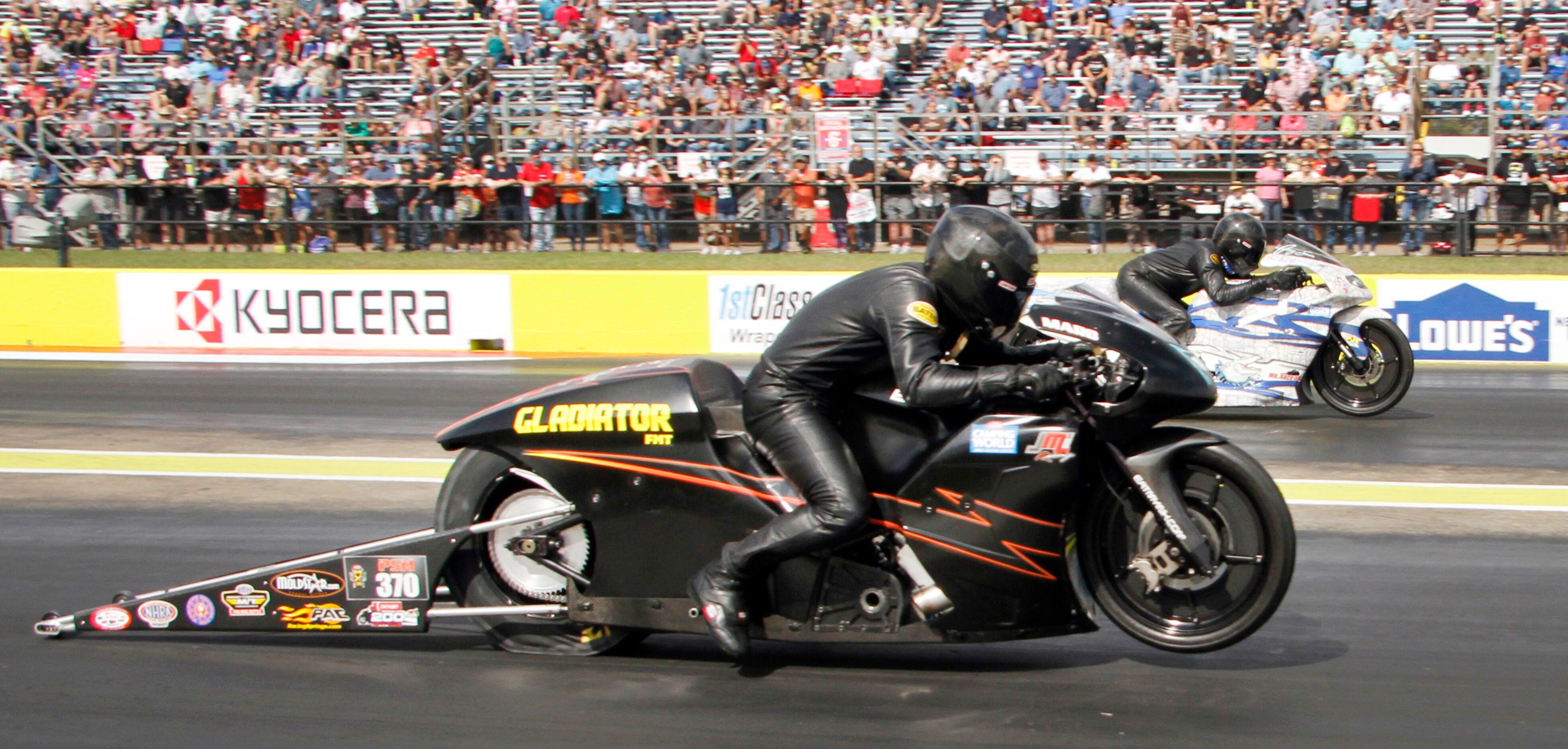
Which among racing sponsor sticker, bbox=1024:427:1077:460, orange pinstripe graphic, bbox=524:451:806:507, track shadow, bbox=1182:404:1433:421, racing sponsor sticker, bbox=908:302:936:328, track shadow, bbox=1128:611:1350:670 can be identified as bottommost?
track shadow, bbox=1182:404:1433:421

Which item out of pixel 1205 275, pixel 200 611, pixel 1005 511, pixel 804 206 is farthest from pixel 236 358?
pixel 1005 511

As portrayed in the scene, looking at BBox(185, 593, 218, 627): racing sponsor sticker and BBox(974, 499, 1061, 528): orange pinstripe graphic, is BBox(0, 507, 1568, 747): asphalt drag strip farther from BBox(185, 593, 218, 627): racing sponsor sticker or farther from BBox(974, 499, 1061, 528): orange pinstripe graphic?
BBox(974, 499, 1061, 528): orange pinstripe graphic

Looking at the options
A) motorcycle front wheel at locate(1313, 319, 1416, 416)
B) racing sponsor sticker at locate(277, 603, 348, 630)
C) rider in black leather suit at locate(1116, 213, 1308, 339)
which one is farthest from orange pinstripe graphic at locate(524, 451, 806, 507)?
motorcycle front wheel at locate(1313, 319, 1416, 416)

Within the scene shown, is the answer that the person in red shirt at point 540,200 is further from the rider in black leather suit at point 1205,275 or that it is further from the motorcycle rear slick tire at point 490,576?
the motorcycle rear slick tire at point 490,576

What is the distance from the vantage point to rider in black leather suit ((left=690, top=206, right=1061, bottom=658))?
15.1ft

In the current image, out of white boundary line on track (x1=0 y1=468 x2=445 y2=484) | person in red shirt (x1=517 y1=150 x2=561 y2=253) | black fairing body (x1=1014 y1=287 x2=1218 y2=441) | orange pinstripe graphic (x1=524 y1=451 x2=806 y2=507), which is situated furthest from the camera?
person in red shirt (x1=517 y1=150 x2=561 y2=253)

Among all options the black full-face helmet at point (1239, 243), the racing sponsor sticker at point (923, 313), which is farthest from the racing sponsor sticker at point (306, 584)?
the black full-face helmet at point (1239, 243)

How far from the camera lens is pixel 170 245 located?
19766 millimetres

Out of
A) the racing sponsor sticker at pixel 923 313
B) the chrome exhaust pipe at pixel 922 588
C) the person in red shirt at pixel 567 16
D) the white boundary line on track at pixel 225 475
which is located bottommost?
the white boundary line on track at pixel 225 475

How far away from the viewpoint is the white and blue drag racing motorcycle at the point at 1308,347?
419 inches

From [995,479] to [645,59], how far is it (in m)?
20.2

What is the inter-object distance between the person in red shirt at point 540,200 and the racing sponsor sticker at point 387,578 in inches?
560

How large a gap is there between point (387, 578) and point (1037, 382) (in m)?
2.49

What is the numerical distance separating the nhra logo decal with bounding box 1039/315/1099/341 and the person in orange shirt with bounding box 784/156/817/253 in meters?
11.9
